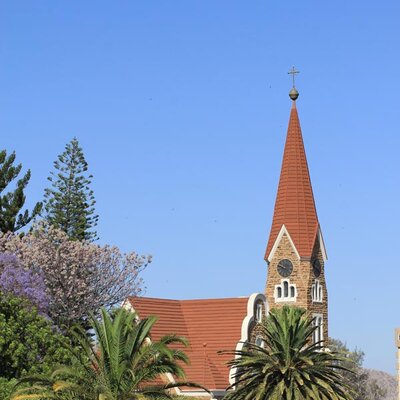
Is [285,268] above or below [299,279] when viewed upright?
above

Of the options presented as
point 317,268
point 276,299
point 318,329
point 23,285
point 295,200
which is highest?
point 295,200

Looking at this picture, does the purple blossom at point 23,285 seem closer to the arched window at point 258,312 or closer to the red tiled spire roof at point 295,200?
the arched window at point 258,312

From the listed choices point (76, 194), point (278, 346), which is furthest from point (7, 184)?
point (278, 346)

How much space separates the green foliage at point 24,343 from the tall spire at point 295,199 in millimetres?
25725

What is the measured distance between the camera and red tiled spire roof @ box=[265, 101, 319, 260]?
238 ft

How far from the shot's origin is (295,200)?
7412 cm

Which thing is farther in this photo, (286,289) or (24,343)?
(286,289)

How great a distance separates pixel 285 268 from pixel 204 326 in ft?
35.0

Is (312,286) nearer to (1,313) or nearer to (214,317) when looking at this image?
(214,317)

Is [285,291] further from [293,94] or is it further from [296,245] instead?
[293,94]

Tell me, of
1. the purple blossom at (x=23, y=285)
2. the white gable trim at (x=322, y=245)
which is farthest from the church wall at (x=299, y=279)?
the purple blossom at (x=23, y=285)

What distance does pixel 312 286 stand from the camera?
71812 mm

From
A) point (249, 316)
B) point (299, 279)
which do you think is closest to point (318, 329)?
point (299, 279)

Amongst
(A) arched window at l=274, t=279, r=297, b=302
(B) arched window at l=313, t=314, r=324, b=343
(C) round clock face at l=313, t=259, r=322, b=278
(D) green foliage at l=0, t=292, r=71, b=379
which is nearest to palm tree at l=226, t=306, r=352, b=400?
(D) green foliage at l=0, t=292, r=71, b=379
